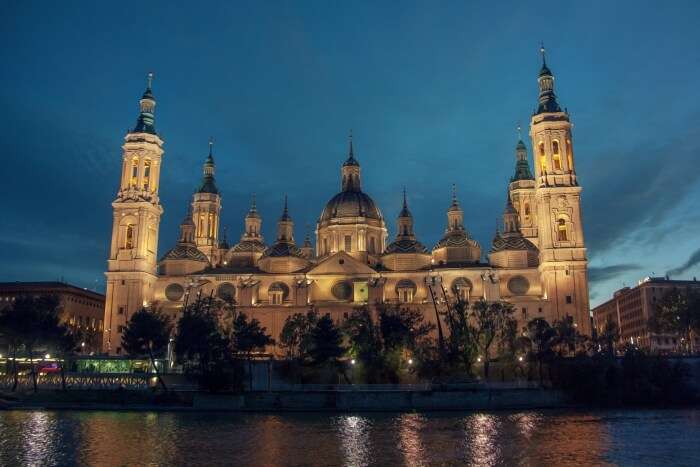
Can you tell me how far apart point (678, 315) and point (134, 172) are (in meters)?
72.8

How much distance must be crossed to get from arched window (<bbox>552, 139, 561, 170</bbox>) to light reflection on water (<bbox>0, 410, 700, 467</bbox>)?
4109 centimetres

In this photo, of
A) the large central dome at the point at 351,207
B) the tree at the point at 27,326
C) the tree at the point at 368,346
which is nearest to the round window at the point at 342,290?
the large central dome at the point at 351,207

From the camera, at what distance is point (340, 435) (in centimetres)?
3747

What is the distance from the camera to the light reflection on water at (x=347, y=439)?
2952cm

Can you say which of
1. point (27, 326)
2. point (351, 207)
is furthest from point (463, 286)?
point (27, 326)

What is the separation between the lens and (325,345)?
5847 cm

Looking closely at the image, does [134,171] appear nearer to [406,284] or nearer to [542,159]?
[406,284]

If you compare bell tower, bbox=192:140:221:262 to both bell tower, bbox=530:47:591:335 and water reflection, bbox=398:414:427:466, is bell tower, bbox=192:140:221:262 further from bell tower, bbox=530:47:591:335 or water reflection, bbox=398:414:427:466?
water reflection, bbox=398:414:427:466

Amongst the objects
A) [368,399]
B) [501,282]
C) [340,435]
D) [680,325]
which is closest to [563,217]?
[501,282]

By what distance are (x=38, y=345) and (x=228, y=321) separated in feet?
71.9

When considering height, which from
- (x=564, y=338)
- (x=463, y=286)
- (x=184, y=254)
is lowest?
(x=564, y=338)

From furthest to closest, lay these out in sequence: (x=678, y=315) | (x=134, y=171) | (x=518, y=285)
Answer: (x=134, y=171)
(x=518, y=285)
(x=678, y=315)

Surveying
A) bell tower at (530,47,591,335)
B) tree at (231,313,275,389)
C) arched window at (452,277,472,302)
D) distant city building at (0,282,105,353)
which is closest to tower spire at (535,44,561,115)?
bell tower at (530,47,591,335)

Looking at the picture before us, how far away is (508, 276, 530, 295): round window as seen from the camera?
3219 inches
